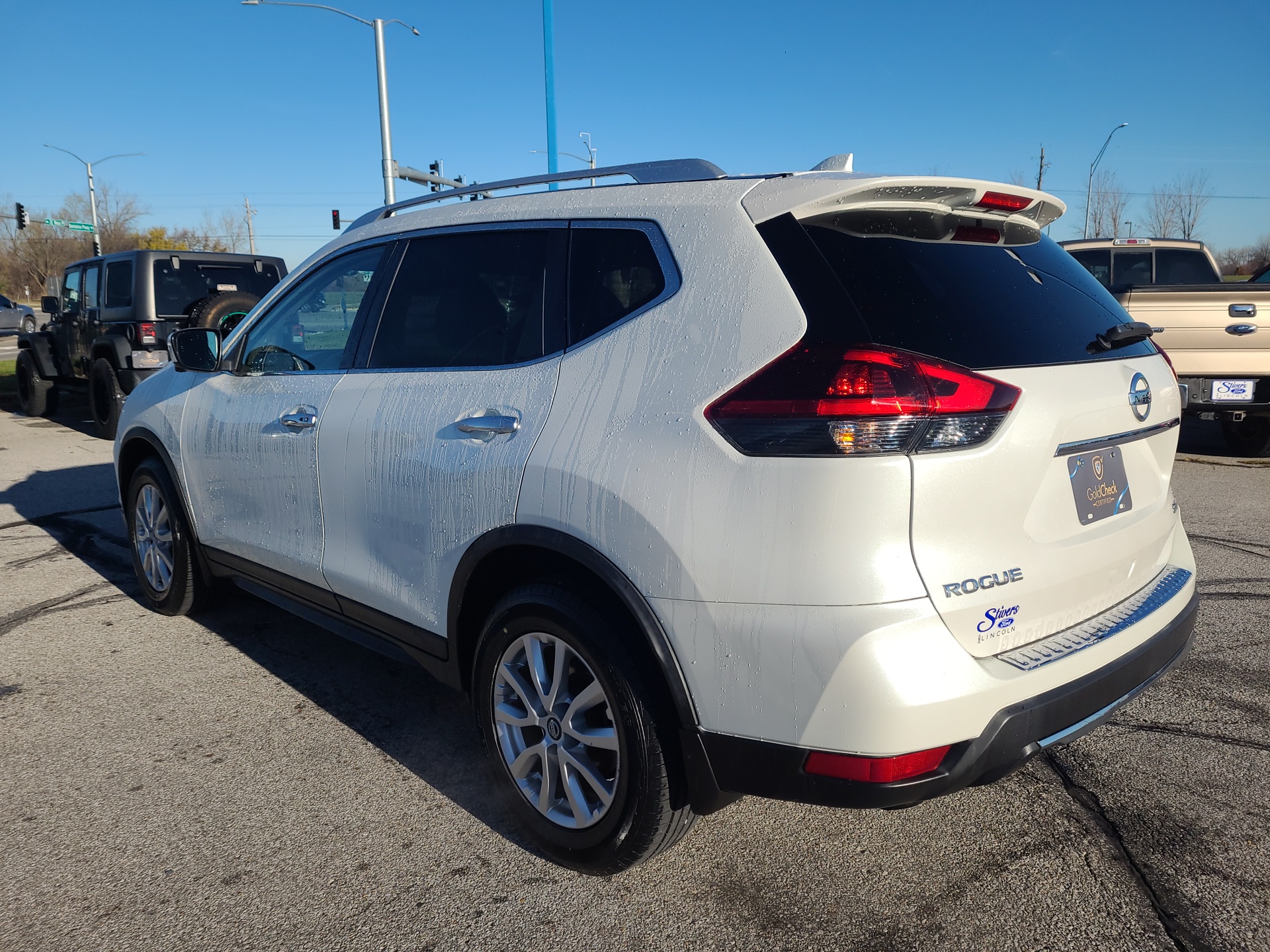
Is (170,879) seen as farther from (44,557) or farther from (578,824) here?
(44,557)

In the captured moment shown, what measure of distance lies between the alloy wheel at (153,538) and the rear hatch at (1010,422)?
3.62 metres

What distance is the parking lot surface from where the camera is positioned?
2.33 m

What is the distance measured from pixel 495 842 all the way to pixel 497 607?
0.71 m

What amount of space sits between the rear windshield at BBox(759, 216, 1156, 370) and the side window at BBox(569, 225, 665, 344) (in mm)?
352

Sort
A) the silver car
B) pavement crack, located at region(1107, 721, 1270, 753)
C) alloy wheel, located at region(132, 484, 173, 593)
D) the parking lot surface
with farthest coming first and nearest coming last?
the silver car, alloy wheel, located at region(132, 484, 173, 593), pavement crack, located at region(1107, 721, 1270, 753), the parking lot surface

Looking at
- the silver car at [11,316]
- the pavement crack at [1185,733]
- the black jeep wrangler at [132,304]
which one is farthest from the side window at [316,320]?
the silver car at [11,316]

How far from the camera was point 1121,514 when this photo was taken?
242 centimetres

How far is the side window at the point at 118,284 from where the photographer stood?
10.4 meters

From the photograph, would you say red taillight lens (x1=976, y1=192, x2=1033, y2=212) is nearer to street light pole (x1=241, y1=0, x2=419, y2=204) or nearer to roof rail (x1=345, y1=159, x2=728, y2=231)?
roof rail (x1=345, y1=159, x2=728, y2=231)

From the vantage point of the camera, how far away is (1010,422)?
2049 mm

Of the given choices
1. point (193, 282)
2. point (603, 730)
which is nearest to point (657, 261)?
point (603, 730)

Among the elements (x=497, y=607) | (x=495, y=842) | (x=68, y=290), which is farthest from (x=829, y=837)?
(x=68, y=290)

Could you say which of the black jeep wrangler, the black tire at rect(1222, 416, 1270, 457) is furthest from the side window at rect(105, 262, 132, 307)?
the black tire at rect(1222, 416, 1270, 457)

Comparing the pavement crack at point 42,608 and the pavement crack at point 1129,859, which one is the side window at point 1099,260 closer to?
the pavement crack at point 1129,859
